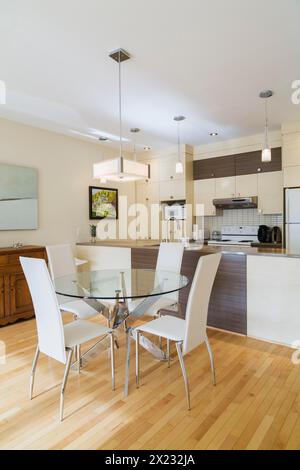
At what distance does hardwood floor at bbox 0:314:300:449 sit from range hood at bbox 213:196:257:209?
2618 millimetres

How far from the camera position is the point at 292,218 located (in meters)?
4.04

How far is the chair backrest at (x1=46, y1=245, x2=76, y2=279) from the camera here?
9.71 ft

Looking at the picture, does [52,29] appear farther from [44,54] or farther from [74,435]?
[74,435]

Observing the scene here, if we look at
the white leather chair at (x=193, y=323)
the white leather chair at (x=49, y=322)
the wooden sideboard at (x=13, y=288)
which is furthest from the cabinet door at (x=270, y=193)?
the white leather chair at (x=49, y=322)

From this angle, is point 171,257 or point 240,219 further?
point 240,219

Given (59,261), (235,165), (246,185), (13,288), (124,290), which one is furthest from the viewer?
(235,165)

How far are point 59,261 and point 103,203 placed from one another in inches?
90.8

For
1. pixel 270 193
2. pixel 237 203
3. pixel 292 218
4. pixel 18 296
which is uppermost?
pixel 270 193

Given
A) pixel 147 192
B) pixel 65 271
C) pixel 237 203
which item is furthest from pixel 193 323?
pixel 147 192

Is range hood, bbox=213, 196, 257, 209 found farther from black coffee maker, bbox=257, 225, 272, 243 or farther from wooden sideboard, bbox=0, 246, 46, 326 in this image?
wooden sideboard, bbox=0, 246, 46, 326

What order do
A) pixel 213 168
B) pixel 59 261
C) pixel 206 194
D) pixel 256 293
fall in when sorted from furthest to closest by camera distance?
pixel 206 194
pixel 213 168
pixel 59 261
pixel 256 293

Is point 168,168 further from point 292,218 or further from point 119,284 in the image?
point 119,284

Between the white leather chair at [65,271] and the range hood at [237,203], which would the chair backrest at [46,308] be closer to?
the white leather chair at [65,271]

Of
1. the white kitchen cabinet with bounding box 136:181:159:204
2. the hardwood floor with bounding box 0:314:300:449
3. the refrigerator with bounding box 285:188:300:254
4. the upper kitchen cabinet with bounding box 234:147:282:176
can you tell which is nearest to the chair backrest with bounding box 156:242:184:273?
the hardwood floor with bounding box 0:314:300:449
